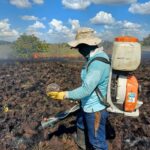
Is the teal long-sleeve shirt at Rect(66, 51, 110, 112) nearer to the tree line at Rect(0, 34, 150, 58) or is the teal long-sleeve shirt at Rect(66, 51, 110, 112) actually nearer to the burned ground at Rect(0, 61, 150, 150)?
the burned ground at Rect(0, 61, 150, 150)

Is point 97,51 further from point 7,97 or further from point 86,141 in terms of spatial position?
point 7,97

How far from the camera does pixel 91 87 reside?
4.57 m

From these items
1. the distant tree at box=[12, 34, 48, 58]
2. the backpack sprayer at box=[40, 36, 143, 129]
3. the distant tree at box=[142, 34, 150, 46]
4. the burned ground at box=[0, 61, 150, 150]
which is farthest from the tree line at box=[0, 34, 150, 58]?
the backpack sprayer at box=[40, 36, 143, 129]

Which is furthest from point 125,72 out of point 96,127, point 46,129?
point 46,129

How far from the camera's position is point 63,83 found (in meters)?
14.7

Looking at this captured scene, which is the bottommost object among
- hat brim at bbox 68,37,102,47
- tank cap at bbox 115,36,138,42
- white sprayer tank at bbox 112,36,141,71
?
white sprayer tank at bbox 112,36,141,71

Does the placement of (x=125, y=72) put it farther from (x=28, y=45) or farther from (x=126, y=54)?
(x=28, y=45)

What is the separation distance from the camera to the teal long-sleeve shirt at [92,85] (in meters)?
4.54

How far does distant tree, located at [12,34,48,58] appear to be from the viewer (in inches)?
3462

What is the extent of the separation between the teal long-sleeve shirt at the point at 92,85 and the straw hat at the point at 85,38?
0.21 metres

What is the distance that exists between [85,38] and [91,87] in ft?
2.64

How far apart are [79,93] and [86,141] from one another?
5.00 feet

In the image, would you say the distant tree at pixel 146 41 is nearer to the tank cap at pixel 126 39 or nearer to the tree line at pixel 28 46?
the tree line at pixel 28 46

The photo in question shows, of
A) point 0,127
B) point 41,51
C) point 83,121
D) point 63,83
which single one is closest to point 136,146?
point 83,121
